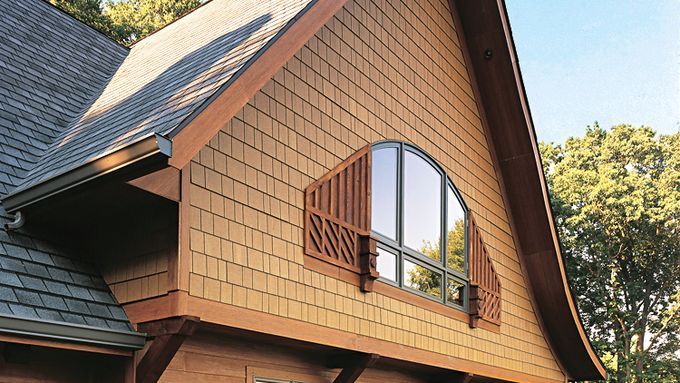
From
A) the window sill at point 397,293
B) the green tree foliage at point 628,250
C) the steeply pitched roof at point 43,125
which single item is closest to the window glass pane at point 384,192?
the window sill at point 397,293

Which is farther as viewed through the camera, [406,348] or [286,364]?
[406,348]

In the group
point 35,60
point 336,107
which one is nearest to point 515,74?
point 336,107

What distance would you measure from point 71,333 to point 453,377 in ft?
17.8

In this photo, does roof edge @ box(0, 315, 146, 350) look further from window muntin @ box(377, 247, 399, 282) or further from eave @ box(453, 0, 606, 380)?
eave @ box(453, 0, 606, 380)

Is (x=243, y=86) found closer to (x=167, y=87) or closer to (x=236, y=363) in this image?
(x=167, y=87)

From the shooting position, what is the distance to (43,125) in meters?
7.10

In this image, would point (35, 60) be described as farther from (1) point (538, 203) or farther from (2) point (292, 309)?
(1) point (538, 203)

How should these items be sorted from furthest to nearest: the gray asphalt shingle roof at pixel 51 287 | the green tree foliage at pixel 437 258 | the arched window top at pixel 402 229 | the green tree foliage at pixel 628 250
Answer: the green tree foliage at pixel 628 250 → the green tree foliage at pixel 437 258 → the arched window top at pixel 402 229 → the gray asphalt shingle roof at pixel 51 287

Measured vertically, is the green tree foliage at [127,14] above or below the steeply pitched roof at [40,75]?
above

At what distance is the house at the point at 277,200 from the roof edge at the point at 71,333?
1cm

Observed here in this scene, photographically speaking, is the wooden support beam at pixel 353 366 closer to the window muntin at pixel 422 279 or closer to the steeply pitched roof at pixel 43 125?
the window muntin at pixel 422 279

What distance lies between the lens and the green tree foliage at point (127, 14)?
21.4 meters

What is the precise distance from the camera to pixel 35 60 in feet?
27.4

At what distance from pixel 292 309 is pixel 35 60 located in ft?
13.5
